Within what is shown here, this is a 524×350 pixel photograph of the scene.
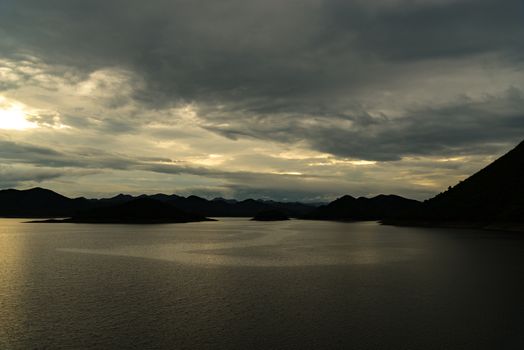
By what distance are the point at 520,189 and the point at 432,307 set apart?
628 ft

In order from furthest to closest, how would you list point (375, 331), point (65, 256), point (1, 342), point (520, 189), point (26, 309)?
point (520, 189) < point (65, 256) < point (26, 309) < point (375, 331) < point (1, 342)

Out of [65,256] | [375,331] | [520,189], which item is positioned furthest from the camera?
[520,189]

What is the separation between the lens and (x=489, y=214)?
19100cm

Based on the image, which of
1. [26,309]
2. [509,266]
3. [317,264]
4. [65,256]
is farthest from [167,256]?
[509,266]

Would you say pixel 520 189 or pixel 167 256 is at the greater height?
pixel 520 189

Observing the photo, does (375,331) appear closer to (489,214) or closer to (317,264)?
(317,264)

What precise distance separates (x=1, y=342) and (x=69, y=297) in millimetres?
12798

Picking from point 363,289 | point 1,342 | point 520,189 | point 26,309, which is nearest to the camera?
point 1,342

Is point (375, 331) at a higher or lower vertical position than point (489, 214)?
lower

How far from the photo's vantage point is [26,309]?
103 feet

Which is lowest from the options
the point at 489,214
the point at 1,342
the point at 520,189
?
the point at 1,342

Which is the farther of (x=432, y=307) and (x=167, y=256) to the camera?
(x=167, y=256)

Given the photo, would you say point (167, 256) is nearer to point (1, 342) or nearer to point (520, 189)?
point (1, 342)

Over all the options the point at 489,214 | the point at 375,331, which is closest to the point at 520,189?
the point at 489,214
